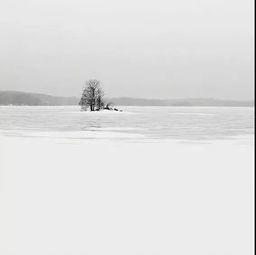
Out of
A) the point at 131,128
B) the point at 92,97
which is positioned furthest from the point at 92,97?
the point at 131,128

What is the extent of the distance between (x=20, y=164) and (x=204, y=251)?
275 inches

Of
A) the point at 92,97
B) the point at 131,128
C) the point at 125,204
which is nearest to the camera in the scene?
the point at 125,204

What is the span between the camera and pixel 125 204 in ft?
24.1

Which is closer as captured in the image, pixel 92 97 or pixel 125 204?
pixel 125 204

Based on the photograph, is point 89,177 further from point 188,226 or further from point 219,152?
point 219,152

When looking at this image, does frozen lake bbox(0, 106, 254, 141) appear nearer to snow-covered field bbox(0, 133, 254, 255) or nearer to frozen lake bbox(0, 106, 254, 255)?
frozen lake bbox(0, 106, 254, 255)

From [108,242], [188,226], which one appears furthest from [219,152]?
[108,242]

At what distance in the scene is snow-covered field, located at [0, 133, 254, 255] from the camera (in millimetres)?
5613

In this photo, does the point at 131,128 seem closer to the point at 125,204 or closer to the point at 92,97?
the point at 125,204

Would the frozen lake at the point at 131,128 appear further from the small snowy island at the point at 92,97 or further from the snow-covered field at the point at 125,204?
the small snowy island at the point at 92,97

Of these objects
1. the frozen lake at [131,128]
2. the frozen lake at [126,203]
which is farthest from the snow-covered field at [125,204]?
the frozen lake at [131,128]

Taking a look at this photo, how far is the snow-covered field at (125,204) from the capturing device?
5613 millimetres

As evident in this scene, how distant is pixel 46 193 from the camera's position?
806cm

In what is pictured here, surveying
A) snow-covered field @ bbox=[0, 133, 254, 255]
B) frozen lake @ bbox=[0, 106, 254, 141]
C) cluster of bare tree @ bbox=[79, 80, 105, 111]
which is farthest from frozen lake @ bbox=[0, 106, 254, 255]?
cluster of bare tree @ bbox=[79, 80, 105, 111]
